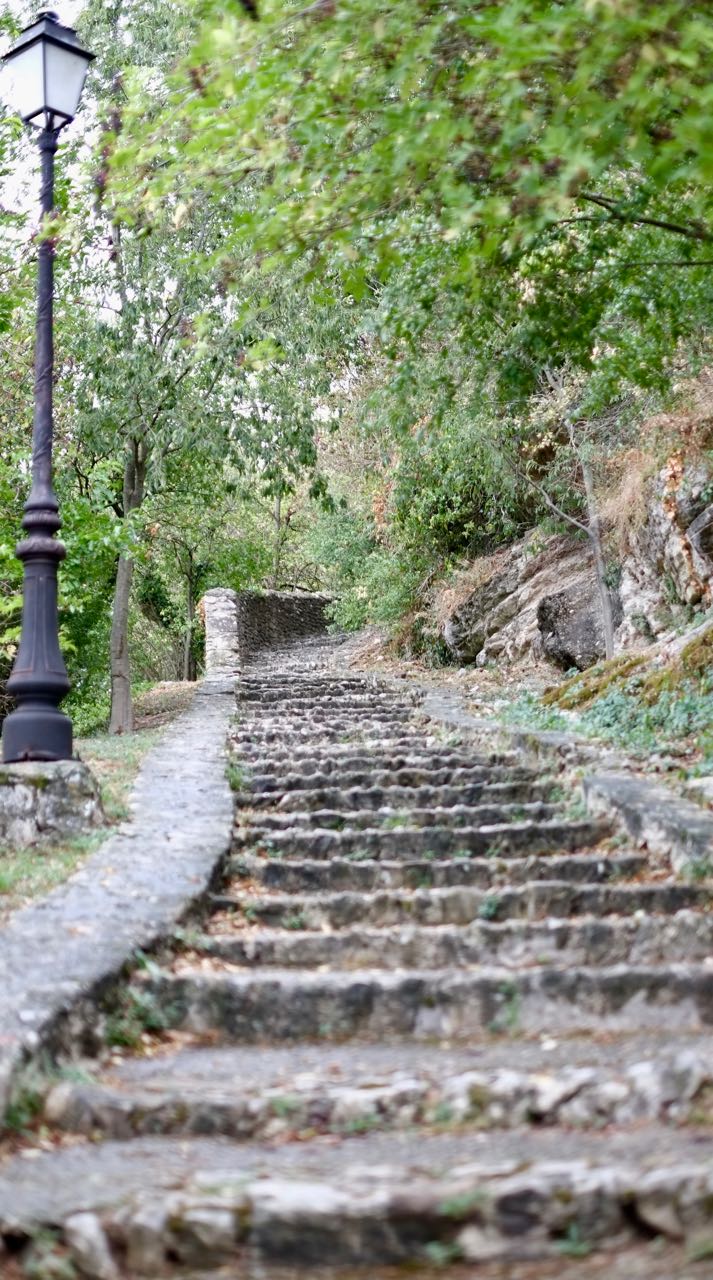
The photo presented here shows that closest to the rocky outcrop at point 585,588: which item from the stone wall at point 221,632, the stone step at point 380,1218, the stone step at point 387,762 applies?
the stone wall at point 221,632

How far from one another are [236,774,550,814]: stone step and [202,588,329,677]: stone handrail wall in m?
8.44

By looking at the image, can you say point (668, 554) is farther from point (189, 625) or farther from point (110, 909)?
point (189, 625)

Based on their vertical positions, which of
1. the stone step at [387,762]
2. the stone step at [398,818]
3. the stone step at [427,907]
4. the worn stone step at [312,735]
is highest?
the worn stone step at [312,735]

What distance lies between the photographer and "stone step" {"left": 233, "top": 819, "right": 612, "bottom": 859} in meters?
6.25

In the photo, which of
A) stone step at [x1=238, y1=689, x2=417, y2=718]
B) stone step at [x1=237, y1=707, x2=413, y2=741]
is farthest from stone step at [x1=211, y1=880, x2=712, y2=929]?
stone step at [x1=238, y1=689, x2=417, y2=718]

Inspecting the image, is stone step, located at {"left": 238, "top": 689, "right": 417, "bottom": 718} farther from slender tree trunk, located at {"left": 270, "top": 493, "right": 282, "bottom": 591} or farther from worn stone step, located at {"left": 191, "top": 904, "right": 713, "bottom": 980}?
slender tree trunk, located at {"left": 270, "top": 493, "right": 282, "bottom": 591}

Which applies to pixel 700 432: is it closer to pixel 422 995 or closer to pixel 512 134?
pixel 512 134

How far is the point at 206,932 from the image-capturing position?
197 inches

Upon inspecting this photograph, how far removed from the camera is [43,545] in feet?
22.0

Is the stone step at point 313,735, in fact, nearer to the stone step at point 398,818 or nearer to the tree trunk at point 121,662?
the stone step at point 398,818

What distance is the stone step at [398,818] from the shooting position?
6727mm

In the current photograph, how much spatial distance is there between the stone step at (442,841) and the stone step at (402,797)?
0.92 m

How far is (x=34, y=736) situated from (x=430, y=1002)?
342 centimetres

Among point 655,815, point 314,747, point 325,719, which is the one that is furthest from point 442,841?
point 325,719
